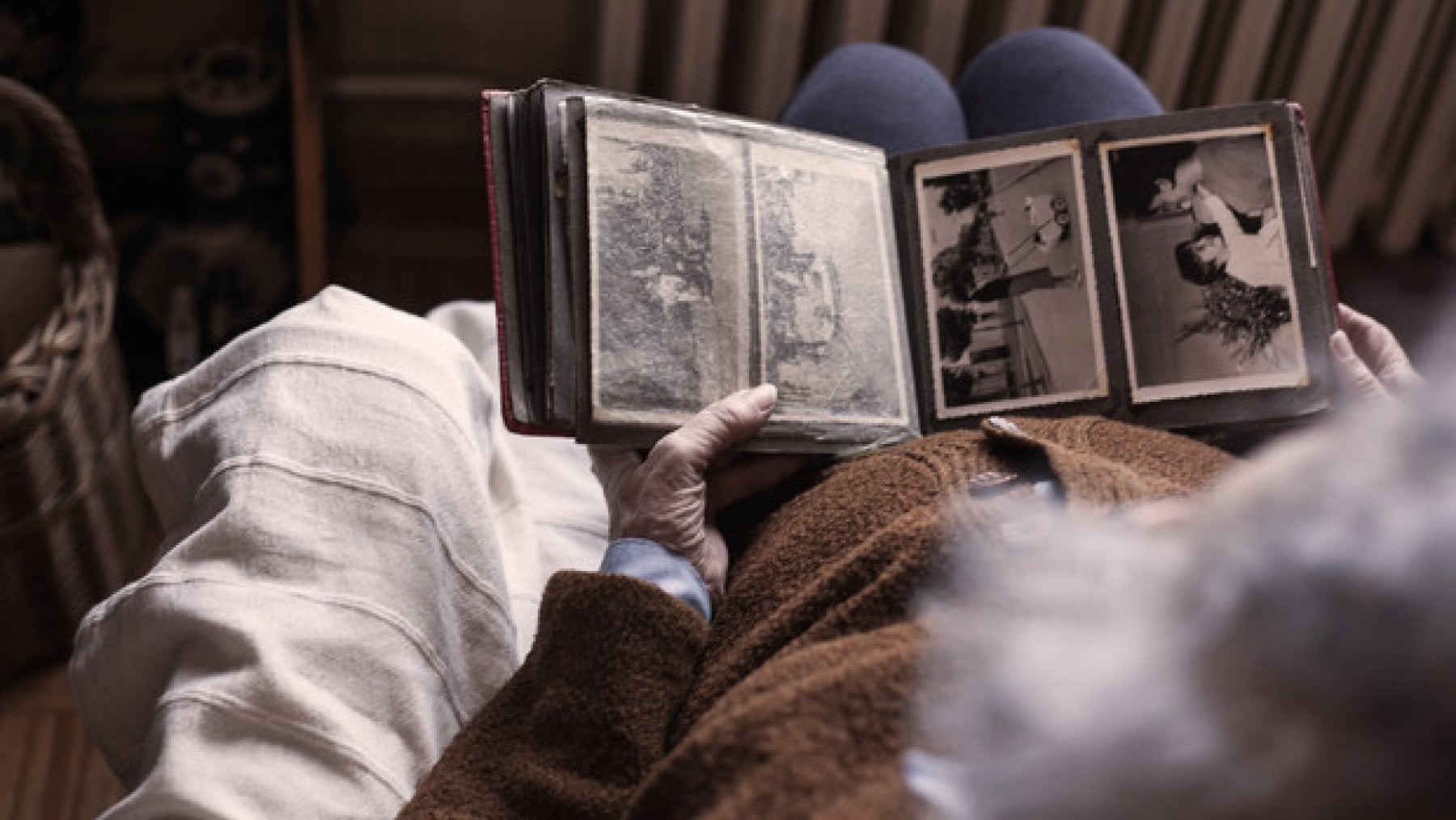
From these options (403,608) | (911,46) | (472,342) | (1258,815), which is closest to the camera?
(1258,815)

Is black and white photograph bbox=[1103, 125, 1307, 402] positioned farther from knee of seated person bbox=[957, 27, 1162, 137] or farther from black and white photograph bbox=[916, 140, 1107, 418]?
knee of seated person bbox=[957, 27, 1162, 137]

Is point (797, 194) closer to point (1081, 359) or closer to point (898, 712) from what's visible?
point (1081, 359)

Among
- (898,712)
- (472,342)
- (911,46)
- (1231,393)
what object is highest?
(911,46)

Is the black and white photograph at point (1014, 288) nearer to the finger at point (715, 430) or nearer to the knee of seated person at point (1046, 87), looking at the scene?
the finger at point (715, 430)

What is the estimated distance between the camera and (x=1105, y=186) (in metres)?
0.85

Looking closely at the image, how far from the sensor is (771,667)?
522 millimetres

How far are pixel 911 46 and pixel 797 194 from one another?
0.80 meters

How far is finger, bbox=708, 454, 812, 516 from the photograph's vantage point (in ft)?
2.66

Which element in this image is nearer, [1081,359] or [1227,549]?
[1227,549]

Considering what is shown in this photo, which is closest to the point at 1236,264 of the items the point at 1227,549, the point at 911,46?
the point at 1227,549

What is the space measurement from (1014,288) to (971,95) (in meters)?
0.47

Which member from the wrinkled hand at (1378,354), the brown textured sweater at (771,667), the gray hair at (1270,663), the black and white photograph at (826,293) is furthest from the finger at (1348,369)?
the gray hair at (1270,663)

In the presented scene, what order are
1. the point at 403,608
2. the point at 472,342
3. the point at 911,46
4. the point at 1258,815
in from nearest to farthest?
the point at 1258,815 → the point at 403,608 → the point at 472,342 → the point at 911,46

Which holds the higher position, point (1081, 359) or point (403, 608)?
point (1081, 359)
